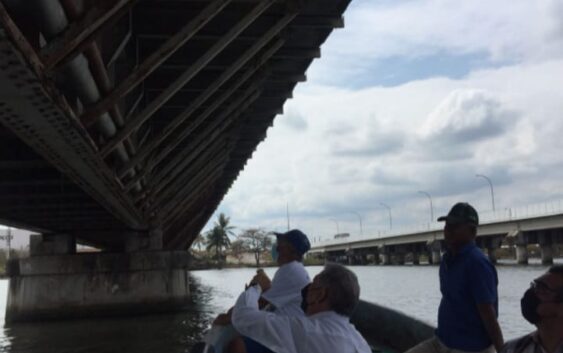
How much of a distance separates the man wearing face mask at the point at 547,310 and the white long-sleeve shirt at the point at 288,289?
1.37m

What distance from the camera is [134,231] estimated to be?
2291cm

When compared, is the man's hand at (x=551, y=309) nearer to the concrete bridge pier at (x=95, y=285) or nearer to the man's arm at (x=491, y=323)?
the man's arm at (x=491, y=323)

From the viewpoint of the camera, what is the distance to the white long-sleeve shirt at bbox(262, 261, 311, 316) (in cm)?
367

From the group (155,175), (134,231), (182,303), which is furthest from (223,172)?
(155,175)

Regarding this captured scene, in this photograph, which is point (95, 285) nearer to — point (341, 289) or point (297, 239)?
point (297, 239)

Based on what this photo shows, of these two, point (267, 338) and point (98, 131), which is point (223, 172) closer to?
point (98, 131)

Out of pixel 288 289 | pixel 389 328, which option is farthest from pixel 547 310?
pixel 389 328

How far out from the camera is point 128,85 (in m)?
7.32

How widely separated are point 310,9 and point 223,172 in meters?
16.9

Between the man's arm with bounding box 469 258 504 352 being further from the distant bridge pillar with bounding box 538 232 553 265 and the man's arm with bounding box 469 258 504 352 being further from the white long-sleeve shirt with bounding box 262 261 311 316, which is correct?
the distant bridge pillar with bounding box 538 232 553 265

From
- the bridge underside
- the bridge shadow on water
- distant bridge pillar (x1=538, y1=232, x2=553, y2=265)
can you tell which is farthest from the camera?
distant bridge pillar (x1=538, y1=232, x2=553, y2=265)

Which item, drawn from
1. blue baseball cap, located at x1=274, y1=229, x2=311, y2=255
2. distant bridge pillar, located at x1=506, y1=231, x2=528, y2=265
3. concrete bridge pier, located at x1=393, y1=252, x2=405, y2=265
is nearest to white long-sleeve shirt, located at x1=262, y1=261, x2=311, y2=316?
blue baseball cap, located at x1=274, y1=229, x2=311, y2=255

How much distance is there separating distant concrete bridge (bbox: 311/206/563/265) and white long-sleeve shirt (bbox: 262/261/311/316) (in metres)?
21.6

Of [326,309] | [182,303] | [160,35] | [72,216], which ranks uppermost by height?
[160,35]
